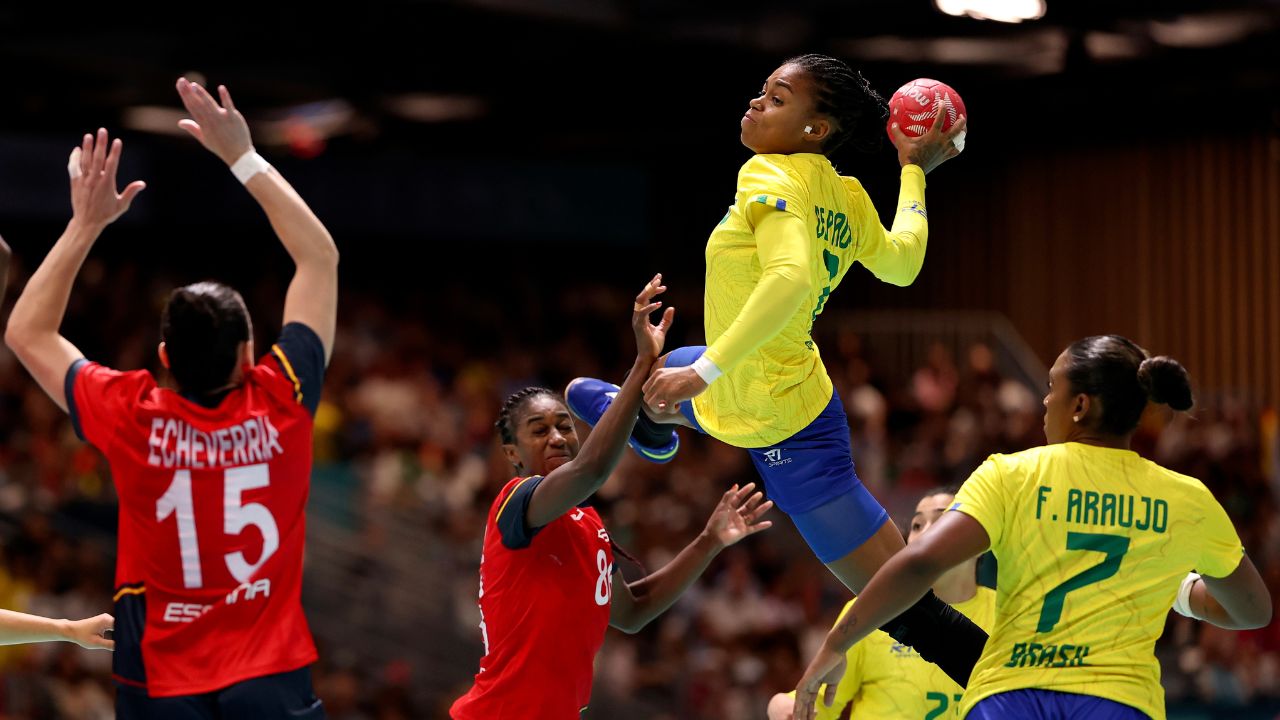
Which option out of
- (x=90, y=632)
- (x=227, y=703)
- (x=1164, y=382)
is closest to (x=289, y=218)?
(x=227, y=703)

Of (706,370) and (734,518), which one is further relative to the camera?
(734,518)

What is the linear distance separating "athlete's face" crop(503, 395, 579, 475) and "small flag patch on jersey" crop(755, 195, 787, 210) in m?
1.01

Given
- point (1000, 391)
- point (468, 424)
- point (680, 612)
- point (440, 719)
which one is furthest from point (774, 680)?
point (1000, 391)

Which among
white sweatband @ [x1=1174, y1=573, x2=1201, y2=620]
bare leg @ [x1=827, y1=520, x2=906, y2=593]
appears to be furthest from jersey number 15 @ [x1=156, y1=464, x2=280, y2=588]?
white sweatband @ [x1=1174, y1=573, x2=1201, y2=620]

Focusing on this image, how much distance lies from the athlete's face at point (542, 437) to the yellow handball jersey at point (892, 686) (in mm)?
1295

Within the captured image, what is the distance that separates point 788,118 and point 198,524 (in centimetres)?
221

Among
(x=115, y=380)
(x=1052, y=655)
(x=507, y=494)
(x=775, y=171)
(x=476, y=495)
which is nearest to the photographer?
(x=115, y=380)

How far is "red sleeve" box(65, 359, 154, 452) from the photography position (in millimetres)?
3596

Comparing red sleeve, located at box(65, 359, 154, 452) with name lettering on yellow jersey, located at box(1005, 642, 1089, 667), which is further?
name lettering on yellow jersey, located at box(1005, 642, 1089, 667)

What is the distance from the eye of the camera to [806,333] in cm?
469

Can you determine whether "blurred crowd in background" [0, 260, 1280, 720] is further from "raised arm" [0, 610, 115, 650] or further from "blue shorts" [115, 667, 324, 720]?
"blue shorts" [115, 667, 324, 720]

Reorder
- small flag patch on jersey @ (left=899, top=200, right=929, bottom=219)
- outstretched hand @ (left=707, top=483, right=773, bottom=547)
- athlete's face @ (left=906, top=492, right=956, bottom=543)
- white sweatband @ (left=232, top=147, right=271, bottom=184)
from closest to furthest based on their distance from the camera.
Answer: white sweatband @ (left=232, top=147, right=271, bottom=184)
outstretched hand @ (left=707, top=483, right=773, bottom=547)
small flag patch on jersey @ (left=899, top=200, right=929, bottom=219)
athlete's face @ (left=906, top=492, right=956, bottom=543)

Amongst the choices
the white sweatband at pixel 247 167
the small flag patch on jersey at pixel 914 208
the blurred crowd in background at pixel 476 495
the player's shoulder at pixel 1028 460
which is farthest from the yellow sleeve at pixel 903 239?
the blurred crowd in background at pixel 476 495

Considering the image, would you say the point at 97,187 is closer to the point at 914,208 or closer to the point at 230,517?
the point at 230,517
